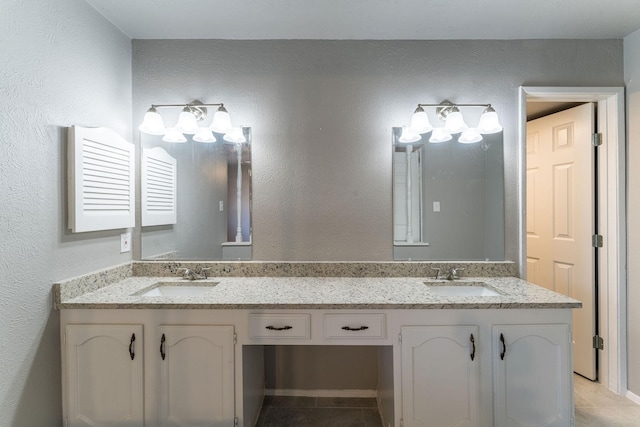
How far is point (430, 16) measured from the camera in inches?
70.5

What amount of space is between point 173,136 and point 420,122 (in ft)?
4.96

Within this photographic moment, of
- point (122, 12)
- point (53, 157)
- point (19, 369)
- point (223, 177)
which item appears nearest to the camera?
point (19, 369)

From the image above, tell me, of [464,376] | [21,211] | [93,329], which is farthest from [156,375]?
[464,376]

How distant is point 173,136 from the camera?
6.55ft

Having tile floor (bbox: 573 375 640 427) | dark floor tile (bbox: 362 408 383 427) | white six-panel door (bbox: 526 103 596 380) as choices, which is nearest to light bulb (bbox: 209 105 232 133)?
dark floor tile (bbox: 362 408 383 427)

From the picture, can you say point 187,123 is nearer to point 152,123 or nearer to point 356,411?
point 152,123

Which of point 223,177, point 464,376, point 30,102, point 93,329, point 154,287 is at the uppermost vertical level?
point 30,102

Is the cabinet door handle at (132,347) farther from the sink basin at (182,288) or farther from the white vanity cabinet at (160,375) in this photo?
the sink basin at (182,288)

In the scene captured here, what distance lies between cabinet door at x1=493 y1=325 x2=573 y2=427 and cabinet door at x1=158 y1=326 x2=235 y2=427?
125 centimetres

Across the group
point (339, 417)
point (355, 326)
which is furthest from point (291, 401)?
point (355, 326)

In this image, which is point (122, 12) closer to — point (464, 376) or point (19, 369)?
point (19, 369)

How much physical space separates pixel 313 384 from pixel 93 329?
1.32 meters

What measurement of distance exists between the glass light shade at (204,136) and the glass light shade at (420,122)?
4.08 ft

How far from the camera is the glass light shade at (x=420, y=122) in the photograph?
1884 mm
